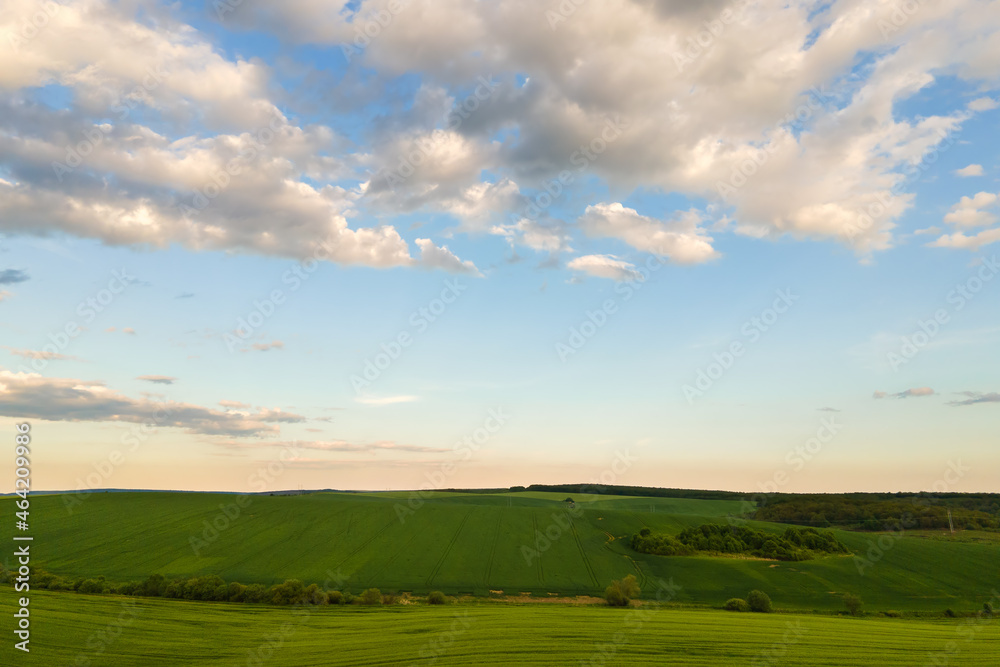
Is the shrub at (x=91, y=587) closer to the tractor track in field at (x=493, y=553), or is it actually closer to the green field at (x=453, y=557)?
the green field at (x=453, y=557)

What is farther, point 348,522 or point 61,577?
point 348,522

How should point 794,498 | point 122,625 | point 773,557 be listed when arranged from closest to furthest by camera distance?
1. point 122,625
2. point 773,557
3. point 794,498

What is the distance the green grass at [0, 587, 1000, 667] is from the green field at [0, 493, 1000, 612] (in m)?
13.4

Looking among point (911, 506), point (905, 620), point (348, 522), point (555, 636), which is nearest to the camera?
point (555, 636)

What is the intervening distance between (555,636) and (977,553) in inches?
3081

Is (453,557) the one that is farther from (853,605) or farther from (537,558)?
(853,605)

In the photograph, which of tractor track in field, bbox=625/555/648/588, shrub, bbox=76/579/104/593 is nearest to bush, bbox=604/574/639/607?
tractor track in field, bbox=625/555/648/588

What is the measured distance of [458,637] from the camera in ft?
124

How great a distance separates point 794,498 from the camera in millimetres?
158625

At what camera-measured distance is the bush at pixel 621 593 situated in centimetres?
5681

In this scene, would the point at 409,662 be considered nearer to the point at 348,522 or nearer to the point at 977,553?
the point at 348,522

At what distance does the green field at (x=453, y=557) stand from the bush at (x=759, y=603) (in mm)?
3372

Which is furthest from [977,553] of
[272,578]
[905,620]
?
[272,578]

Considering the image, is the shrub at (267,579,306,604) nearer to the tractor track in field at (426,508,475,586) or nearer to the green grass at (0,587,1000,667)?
the green grass at (0,587,1000,667)
